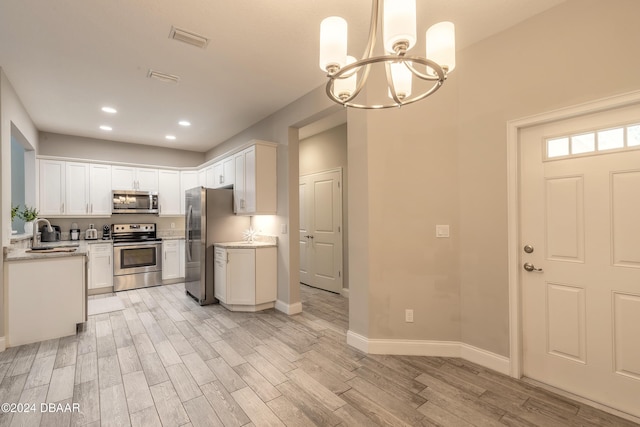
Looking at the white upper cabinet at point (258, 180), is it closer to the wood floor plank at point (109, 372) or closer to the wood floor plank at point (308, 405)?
the wood floor plank at point (109, 372)

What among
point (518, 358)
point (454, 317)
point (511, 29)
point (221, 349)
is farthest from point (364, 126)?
point (221, 349)

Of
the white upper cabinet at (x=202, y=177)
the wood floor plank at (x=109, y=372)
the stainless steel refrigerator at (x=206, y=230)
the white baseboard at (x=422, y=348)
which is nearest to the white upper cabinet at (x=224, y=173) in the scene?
the stainless steel refrigerator at (x=206, y=230)

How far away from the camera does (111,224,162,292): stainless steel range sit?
5.20 metres

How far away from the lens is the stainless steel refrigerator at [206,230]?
4.43m

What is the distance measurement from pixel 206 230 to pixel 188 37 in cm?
269

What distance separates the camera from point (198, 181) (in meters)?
6.17

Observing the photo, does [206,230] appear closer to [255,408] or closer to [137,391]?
[137,391]

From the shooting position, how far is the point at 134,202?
5.71m

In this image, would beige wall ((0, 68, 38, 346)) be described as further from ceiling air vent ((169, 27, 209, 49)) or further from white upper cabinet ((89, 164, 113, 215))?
ceiling air vent ((169, 27, 209, 49))

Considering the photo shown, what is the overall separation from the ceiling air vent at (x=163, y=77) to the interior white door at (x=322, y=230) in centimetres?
273

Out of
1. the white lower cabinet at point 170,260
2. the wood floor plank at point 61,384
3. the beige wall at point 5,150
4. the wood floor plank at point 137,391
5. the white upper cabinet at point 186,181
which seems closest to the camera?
the wood floor plank at point 137,391

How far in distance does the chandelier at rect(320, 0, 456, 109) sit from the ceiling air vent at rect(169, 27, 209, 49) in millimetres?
1602

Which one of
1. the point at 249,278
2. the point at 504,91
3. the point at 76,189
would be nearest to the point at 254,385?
the point at 249,278

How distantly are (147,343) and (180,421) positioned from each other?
150 centimetres
